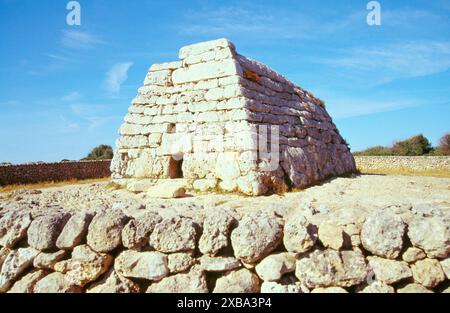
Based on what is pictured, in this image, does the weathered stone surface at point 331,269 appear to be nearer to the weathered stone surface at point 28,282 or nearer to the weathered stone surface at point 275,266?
the weathered stone surface at point 275,266

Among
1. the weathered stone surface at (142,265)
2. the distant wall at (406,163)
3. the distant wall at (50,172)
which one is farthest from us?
the distant wall at (406,163)

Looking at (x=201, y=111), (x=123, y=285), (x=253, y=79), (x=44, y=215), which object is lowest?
(x=123, y=285)

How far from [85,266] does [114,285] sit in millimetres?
343

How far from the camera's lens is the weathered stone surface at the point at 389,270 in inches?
100

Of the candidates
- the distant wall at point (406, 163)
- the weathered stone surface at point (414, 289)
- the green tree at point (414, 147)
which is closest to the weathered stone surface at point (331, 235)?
the weathered stone surface at point (414, 289)

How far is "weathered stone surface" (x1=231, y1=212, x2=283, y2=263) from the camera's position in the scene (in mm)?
2762

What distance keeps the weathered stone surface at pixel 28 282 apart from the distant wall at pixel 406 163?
22.1 metres

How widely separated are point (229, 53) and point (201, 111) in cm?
142

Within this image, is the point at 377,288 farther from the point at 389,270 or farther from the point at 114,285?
the point at 114,285

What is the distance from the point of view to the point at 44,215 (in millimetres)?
3488

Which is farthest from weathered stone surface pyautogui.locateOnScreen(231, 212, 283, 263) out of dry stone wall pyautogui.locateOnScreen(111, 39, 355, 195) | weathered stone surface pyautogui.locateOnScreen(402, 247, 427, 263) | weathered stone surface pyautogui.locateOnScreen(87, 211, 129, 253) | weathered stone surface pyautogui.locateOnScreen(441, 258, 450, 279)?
dry stone wall pyautogui.locateOnScreen(111, 39, 355, 195)

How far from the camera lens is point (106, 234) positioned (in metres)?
3.08

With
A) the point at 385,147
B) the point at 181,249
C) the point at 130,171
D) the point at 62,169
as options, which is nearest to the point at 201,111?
the point at 130,171

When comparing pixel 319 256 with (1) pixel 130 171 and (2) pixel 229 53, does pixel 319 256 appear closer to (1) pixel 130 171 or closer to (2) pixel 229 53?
(2) pixel 229 53
